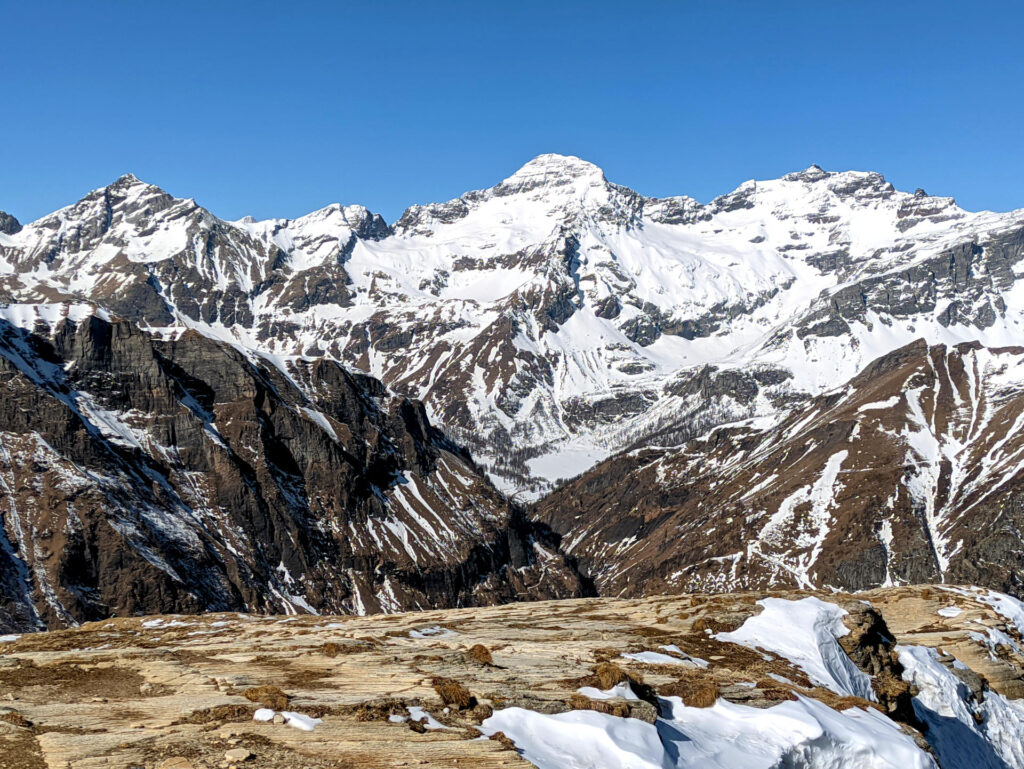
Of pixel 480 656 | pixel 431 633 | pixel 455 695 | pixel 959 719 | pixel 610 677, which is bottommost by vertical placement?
pixel 959 719

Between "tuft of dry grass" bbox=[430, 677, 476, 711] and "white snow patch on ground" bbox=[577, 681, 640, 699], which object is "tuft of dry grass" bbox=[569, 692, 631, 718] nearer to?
"white snow patch on ground" bbox=[577, 681, 640, 699]

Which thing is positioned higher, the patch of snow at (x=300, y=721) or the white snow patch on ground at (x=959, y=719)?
the patch of snow at (x=300, y=721)

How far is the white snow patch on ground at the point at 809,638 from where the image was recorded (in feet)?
164

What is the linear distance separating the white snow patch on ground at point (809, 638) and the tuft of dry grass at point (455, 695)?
75.6ft

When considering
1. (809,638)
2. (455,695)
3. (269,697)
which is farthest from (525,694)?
(809,638)

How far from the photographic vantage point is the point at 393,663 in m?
44.9

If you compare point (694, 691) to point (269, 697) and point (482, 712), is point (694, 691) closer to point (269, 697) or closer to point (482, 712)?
point (482, 712)

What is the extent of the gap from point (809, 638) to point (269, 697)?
3529cm

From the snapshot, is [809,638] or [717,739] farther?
[809,638]

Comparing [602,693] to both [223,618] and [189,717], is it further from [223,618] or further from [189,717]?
[223,618]

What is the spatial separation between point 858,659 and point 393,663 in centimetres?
3086

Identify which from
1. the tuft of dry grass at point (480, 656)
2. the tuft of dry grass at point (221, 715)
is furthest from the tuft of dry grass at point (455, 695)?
the tuft of dry grass at point (480, 656)

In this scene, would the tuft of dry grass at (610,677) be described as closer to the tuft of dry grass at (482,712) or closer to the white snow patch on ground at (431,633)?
the tuft of dry grass at (482,712)

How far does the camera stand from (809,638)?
53.3 m
